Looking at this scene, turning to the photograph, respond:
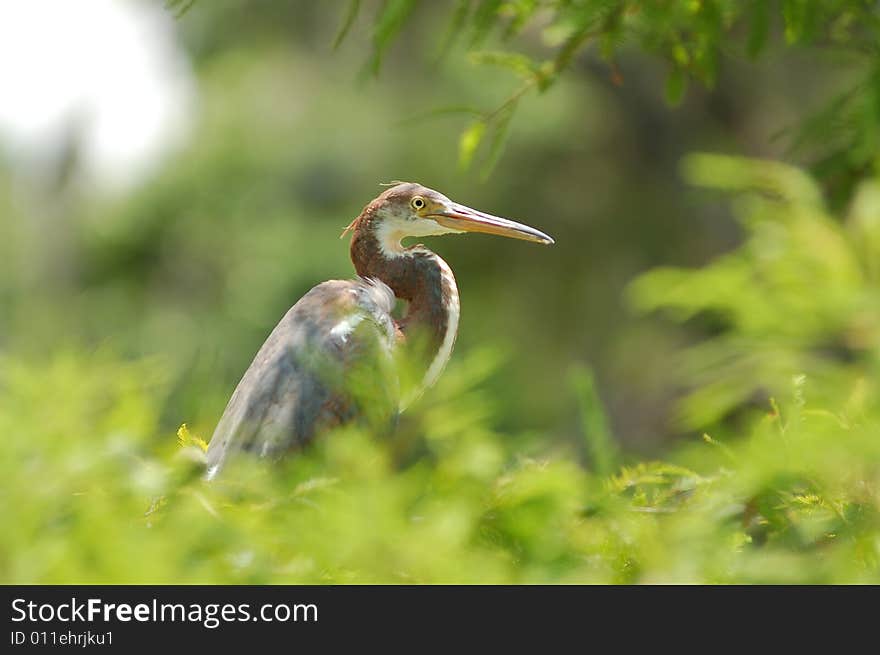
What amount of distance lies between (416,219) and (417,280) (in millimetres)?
172

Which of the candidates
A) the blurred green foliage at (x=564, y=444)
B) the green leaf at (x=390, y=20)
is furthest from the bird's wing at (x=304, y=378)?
the green leaf at (x=390, y=20)

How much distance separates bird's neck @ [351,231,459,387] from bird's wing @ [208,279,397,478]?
23cm

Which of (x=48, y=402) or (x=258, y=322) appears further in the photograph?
(x=258, y=322)

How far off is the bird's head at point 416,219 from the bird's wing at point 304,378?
0.30 meters

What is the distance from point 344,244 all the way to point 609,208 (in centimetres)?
287

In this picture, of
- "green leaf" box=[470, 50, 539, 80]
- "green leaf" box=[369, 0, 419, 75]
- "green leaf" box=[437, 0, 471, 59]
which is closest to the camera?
"green leaf" box=[369, 0, 419, 75]

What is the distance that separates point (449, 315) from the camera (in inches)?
135

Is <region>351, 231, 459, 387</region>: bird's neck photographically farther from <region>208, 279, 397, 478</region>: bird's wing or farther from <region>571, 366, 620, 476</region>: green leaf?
<region>571, 366, 620, 476</region>: green leaf

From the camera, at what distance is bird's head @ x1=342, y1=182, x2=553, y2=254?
3402 mm

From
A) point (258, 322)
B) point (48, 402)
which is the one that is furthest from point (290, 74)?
point (48, 402)

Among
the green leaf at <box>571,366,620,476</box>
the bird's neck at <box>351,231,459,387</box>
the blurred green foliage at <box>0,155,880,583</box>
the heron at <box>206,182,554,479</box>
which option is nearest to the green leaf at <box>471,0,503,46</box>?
the heron at <box>206,182,554,479</box>

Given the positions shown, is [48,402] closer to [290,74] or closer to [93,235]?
[93,235]

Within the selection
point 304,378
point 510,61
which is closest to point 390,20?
point 510,61
